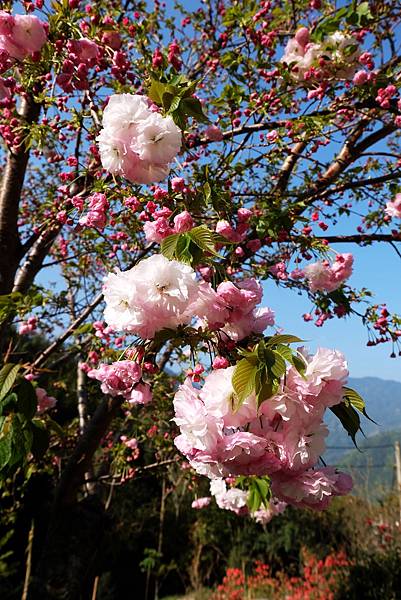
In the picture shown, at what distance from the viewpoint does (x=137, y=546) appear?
7.31 meters

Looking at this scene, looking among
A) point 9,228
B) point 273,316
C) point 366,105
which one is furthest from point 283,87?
point 9,228

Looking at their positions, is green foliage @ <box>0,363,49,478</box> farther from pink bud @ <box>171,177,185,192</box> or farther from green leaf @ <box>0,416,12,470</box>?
pink bud @ <box>171,177,185,192</box>

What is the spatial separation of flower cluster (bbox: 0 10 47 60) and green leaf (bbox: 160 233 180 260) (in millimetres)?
944

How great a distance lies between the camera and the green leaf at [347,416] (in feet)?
2.65

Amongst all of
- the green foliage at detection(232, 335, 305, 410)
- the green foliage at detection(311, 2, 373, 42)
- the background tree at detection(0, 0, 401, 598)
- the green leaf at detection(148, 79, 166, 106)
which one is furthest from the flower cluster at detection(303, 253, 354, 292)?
the green foliage at detection(232, 335, 305, 410)

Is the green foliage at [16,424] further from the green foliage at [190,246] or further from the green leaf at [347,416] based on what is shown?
the green leaf at [347,416]

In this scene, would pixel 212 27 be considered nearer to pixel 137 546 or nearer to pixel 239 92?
pixel 239 92

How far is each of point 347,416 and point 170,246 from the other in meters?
0.49

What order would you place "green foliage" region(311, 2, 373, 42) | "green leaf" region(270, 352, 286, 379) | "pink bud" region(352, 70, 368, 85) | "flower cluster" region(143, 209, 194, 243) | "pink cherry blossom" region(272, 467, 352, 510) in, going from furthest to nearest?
"green foliage" region(311, 2, 373, 42)
"pink bud" region(352, 70, 368, 85)
"flower cluster" region(143, 209, 194, 243)
"pink cherry blossom" region(272, 467, 352, 510)
"green leaf" region(270, 352, 286, 379)

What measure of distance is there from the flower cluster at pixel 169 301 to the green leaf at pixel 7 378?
59 centimetres

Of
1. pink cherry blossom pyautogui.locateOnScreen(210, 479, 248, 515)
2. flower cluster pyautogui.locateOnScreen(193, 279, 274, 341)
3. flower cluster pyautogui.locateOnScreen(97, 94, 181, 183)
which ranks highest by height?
flower cluster pyautogui.locateOnScreen(97, 94, 181, 183)

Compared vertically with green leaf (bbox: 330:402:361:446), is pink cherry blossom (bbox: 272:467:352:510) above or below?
below

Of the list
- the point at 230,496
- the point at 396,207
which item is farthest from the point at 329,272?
the point at 230,496

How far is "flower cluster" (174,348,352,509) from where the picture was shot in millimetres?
747
